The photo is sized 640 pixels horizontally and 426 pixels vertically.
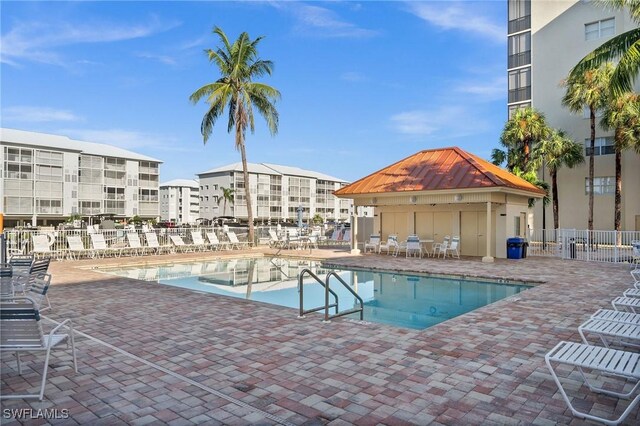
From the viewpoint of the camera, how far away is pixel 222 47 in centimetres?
2381

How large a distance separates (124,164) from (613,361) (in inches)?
2545

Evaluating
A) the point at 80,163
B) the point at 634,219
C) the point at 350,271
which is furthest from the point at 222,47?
the point at 80,163

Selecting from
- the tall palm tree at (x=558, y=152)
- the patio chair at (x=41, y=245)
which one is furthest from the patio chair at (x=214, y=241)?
the tall palm tree at (x=558, y=152)

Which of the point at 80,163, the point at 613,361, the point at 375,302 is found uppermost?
the point at 80,163

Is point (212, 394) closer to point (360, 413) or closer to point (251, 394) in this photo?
point (251, 394)

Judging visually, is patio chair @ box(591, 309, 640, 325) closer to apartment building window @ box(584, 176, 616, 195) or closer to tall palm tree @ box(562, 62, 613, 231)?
tall palm tree @ box(562, 62, 613, 231)

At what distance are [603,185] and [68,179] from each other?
183ft

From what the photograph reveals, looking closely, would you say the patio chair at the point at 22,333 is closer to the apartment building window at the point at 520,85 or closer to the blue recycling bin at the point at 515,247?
the blue recycling bin at the point at 515,247

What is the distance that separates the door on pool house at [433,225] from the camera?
63.8ft

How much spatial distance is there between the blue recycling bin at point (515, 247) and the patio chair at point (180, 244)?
48.3ft

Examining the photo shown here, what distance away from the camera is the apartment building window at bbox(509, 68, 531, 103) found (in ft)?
106

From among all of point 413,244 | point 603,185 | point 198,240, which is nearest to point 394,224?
point 413,244

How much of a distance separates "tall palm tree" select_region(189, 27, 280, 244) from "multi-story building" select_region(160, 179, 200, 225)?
3367 inches

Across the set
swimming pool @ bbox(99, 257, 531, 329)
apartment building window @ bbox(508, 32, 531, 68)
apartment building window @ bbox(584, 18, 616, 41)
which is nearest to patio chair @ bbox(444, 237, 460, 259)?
swimming pool @ bbox(99, 257, 531, 329)
